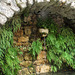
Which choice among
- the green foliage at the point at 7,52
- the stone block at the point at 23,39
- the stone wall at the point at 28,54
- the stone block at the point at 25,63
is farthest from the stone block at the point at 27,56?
the green foliage at the point at 7,52

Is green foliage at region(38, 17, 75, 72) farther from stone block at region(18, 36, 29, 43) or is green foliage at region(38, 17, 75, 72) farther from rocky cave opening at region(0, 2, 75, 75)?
stone block at region(18, 36, 29, 43)

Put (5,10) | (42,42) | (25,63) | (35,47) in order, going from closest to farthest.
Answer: (5,10), (35,47), (25,63), (42,42)

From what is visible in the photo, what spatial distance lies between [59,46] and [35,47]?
1.25 m

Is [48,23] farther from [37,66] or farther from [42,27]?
[37,66]

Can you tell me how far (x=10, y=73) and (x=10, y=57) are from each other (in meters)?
0.55

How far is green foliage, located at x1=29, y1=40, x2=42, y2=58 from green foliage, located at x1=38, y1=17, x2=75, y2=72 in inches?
19.0

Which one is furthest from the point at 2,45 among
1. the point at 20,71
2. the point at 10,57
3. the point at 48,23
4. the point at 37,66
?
the point at 48,23

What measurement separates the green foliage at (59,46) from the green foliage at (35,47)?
48 centimetres

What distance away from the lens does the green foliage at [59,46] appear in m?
5.05

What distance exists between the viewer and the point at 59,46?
528 cm

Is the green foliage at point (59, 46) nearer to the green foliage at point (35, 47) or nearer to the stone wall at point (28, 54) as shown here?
the stone wall at point (28, 54)

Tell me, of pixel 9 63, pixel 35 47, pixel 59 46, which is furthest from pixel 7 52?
pixel 59 46

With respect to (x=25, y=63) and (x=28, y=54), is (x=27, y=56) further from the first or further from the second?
(x=25, y=63)

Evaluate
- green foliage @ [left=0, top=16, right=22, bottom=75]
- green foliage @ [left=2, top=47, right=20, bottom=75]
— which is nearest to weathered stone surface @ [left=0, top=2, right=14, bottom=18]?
green foliage @ [left=0, top=16, right=22, bottom=75]
